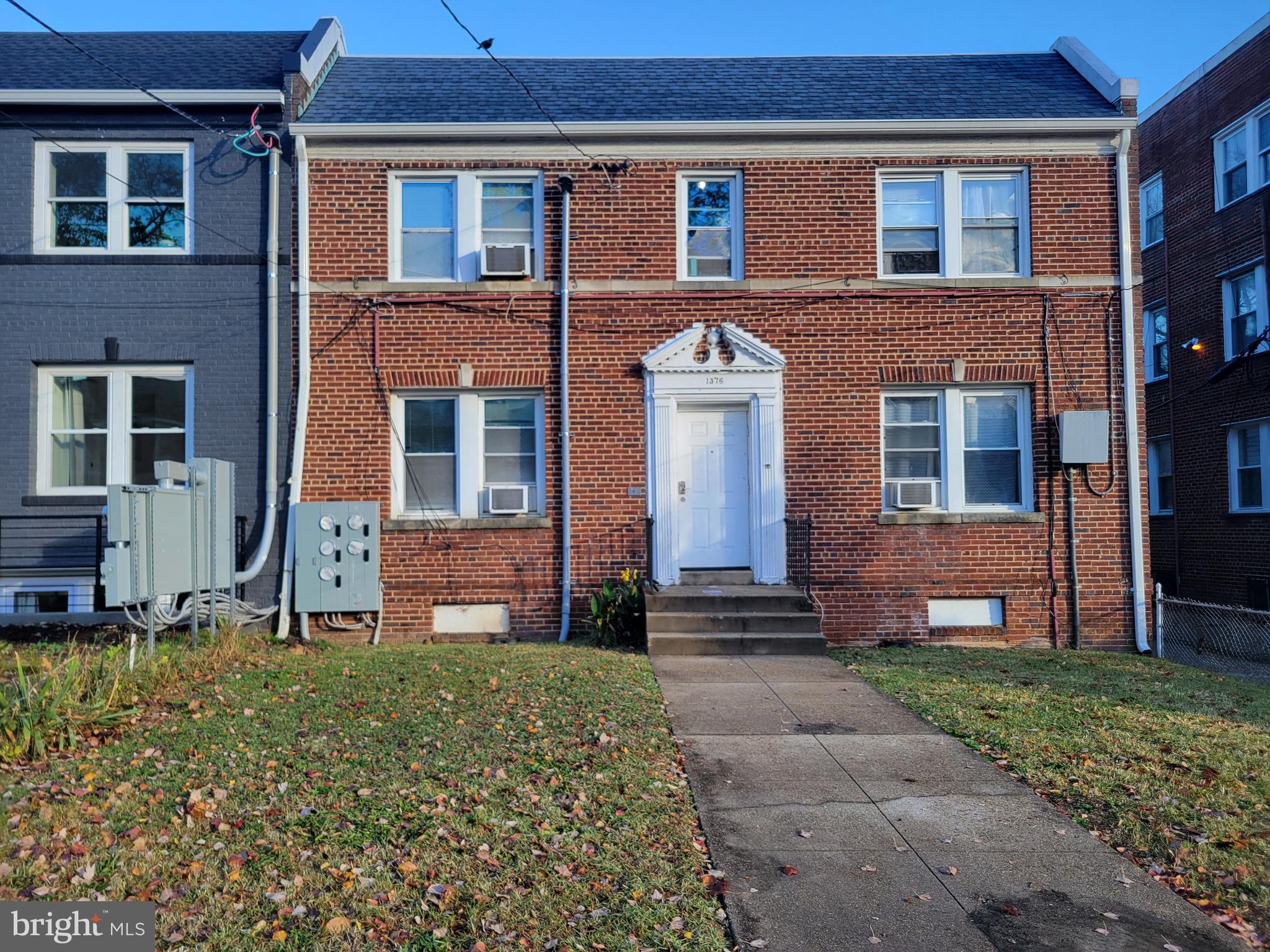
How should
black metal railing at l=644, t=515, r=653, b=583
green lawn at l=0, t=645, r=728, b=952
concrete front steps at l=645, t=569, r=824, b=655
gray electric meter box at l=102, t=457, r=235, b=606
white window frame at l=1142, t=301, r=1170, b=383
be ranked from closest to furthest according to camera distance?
green lawn at l=0, t=645, r=728, b=952
gray electric meter box at l=102, t=457, r=235, b=606
concrete front steps at l=645, t=569, r=824, b=655
black metal railing at l=644, t=515, r=653, b=583
white window frame at l=1142, t=301, r=1170, b=383

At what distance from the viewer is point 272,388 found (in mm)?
10781

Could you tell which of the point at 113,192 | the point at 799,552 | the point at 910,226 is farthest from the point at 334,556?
the point at 910,226

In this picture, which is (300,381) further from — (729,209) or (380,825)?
(380,825)

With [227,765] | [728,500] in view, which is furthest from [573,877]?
[728,500]

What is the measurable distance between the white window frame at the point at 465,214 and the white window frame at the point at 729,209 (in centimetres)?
168

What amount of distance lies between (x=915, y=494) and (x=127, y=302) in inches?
382

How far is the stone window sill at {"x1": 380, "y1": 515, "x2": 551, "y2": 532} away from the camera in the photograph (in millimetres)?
10820

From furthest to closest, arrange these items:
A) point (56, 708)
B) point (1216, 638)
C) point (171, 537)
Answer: point (1216, 638) < point (171, 537) < point (56, 708)

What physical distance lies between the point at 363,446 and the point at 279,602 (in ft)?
6.75

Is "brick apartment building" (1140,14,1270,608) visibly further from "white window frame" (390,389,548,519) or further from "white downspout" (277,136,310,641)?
"white downspout" (277,136,310,641)

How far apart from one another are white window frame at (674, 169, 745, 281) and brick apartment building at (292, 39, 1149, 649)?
35 millimetres

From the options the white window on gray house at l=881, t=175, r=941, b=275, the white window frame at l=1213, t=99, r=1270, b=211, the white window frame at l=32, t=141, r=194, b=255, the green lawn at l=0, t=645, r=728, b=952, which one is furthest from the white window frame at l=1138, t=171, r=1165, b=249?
the white window frame at l=32, t=141, r=194, b=255

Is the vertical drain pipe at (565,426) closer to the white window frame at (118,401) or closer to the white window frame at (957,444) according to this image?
the white window frame at (957,444)

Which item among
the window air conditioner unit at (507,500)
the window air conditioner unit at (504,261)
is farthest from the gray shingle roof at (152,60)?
the window air conditioner unit at (507,500)
